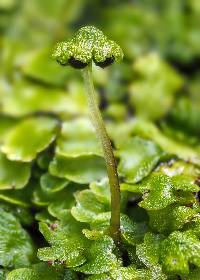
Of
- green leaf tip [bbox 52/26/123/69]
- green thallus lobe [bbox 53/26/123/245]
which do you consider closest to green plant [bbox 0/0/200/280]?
green thallus lobe [bbox 53/26/123/245]

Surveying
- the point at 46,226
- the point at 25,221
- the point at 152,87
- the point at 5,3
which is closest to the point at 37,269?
the point at 46,226

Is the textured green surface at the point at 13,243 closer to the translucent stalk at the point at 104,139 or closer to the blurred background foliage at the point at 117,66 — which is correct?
the translucent stalk at the point at 104,139

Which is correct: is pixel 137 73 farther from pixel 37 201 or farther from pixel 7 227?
pixel 7 227

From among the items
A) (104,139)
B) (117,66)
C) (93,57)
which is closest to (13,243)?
(104,139)

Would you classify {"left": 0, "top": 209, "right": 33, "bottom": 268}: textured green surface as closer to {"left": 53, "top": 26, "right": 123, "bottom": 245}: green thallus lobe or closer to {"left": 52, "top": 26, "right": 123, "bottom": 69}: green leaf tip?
{"left": 53, "top": 26, "right": 123, "bottom": 245}: green thallus lobe

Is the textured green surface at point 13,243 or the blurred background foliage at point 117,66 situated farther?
the blurred background foliage at point 117,66

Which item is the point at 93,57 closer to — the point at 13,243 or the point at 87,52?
the point at 87,52

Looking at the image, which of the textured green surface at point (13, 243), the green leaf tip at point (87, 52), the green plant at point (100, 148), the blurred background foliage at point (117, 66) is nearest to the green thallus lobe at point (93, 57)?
the green leaf tip at point (87, 52)

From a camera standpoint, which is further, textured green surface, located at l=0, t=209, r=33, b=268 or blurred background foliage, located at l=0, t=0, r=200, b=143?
blurred background foliage, located at l=0, t=0, r=200, b=143

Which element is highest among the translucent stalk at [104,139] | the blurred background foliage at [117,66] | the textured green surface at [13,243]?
the blurred background foliage at [117,66]
